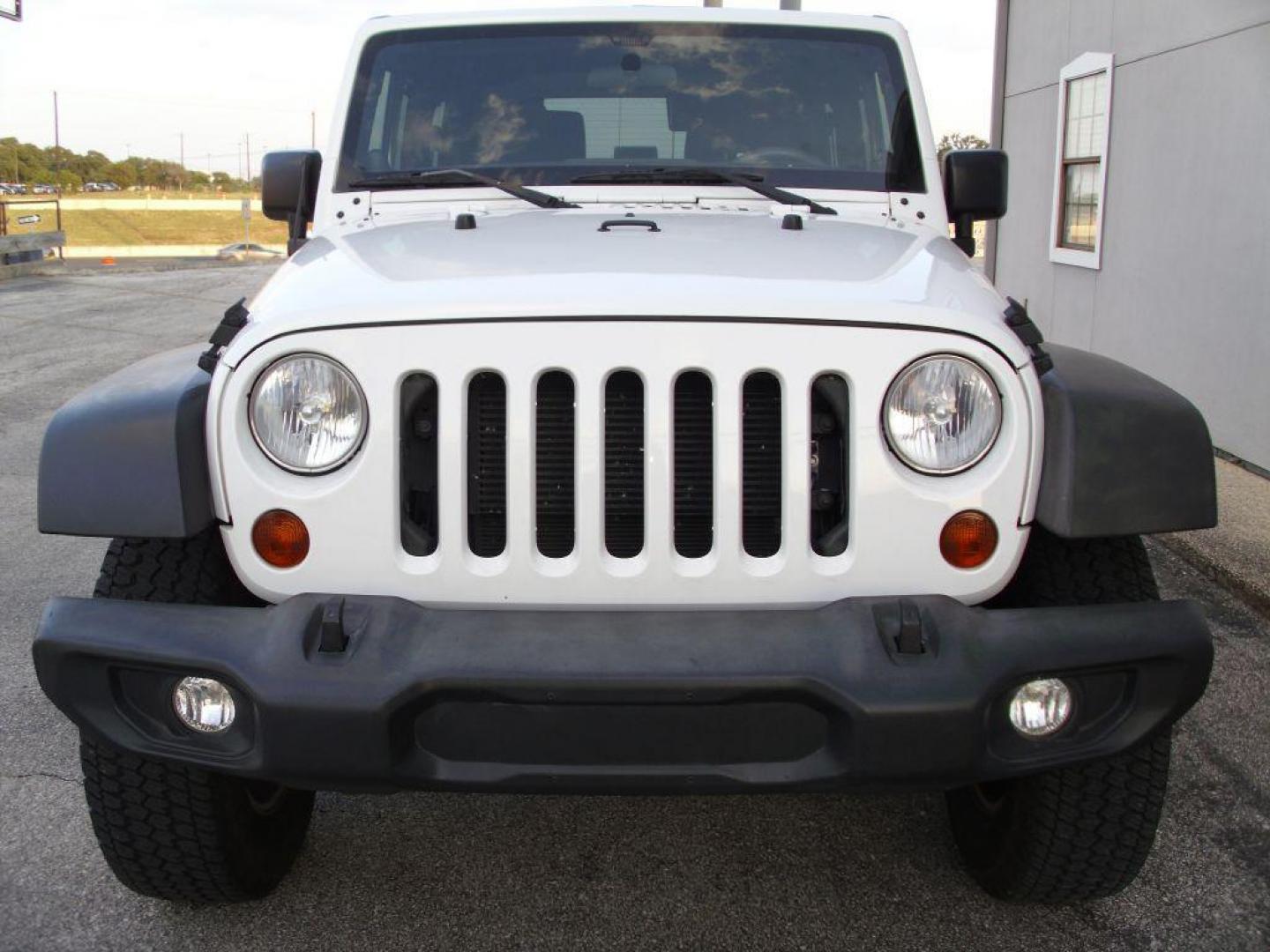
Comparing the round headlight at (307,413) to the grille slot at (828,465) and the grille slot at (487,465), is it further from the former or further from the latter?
the grille slot at (828,465)

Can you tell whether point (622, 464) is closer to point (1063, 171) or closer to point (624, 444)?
point (624, 444)

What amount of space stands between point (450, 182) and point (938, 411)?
1707 mm

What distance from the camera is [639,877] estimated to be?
2.84 m

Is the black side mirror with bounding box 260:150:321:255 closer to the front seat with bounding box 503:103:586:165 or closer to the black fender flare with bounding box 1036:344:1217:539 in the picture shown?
the front seat with bounding box 503:103:586:165

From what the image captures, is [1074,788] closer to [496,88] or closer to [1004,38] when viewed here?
[496,88]

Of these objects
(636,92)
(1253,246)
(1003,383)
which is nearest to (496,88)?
(636,92)

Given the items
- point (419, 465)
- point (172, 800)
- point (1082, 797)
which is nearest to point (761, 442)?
point (419, 465)

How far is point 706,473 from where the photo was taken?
2.24 meters

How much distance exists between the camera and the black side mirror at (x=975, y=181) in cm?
356

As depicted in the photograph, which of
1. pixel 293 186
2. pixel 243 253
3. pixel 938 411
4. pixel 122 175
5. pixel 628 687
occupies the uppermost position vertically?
pixel 122 175

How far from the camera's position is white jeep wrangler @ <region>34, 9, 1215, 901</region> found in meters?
2.07

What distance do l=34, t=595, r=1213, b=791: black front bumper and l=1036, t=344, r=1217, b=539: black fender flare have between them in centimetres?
16

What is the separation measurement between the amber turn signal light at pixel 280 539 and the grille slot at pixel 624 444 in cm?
52

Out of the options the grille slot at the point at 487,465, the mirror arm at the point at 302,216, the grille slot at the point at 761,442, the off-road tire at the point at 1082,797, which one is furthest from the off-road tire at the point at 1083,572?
the mirror arm at the point at 302,216
